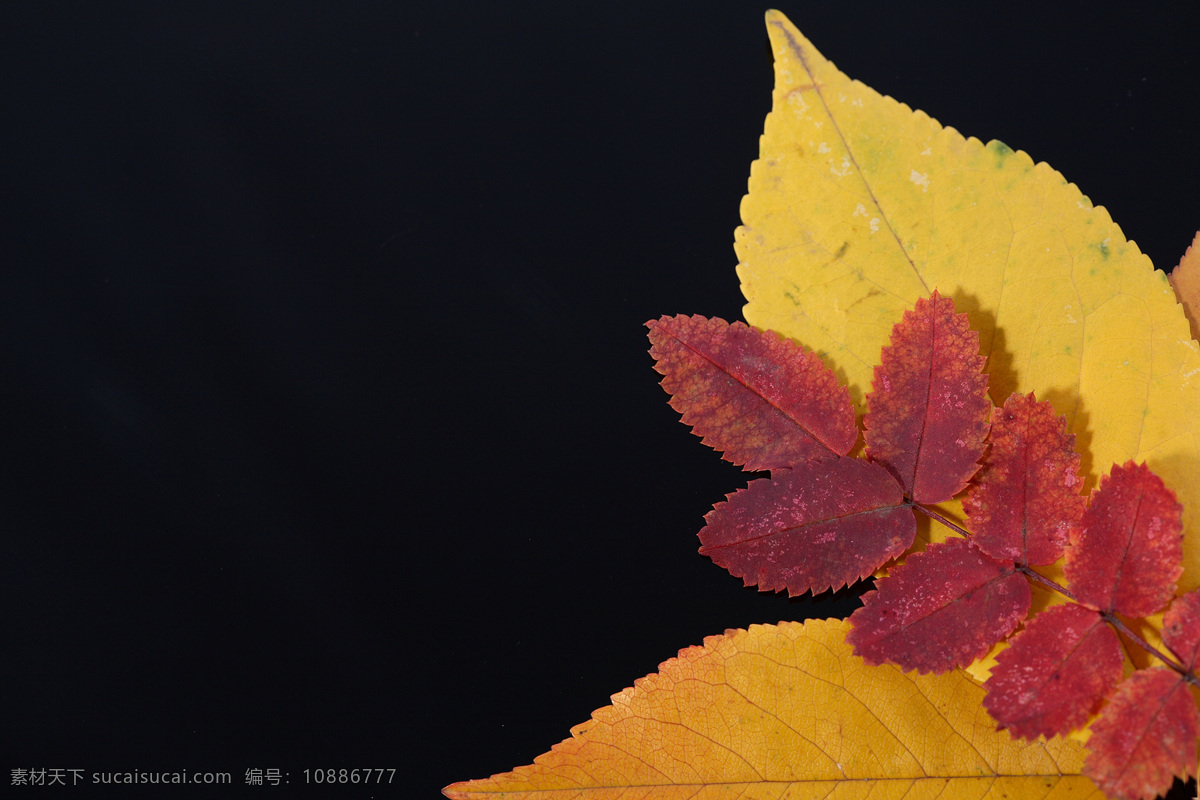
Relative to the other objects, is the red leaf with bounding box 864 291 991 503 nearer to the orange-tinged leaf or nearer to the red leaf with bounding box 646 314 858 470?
the red leaf with bounding box 646 314 858 470

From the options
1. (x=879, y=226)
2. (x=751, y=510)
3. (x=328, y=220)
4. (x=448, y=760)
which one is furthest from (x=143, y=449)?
(x=879, y=226)

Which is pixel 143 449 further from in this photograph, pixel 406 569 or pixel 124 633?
pixel 406 569

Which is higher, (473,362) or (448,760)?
(473,362)

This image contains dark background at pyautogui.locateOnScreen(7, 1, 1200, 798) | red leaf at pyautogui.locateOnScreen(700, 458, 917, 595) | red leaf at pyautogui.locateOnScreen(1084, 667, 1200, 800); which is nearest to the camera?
red leaf at pyautogui.locateOnScreen(1084, 667, 1200, 800)

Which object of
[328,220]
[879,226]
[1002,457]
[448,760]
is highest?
[328,220]

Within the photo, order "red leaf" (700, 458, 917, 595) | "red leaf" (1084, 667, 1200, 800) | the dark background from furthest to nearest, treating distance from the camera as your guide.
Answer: the dark background → "red leaf" (700, 458, 917, 595) → "red leaf" (1084, 667, 1200, 800)

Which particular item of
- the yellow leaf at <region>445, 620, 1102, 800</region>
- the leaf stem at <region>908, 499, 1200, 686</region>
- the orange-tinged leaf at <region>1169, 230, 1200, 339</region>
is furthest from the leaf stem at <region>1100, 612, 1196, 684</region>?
the orange-tinged leaf at <region>1169, 230, 1200, 339</region>

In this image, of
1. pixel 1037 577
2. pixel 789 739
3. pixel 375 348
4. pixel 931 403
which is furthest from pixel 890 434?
pixel 375 348

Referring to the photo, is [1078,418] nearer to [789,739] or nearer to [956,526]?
[956,526]

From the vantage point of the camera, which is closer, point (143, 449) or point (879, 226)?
point (879, 226)
